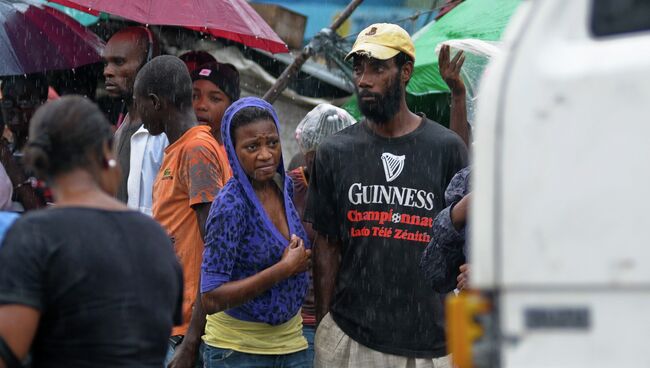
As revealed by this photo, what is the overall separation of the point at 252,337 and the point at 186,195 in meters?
Result: 0.83

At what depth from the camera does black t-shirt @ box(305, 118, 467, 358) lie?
5348 mm

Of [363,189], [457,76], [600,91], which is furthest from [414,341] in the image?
[600,91]

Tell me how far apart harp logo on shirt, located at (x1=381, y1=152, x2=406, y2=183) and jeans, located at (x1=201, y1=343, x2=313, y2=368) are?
0.95 meters

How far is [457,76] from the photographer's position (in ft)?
21.3

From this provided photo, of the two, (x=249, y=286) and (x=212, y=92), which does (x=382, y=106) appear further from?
(x=212, y=92)

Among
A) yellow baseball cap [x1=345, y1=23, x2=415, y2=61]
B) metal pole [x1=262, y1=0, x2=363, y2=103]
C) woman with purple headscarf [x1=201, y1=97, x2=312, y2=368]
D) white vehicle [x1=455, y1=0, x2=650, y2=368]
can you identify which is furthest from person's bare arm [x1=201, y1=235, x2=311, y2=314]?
metal pole [x1=262, y1=0, x2=363, y2=103]

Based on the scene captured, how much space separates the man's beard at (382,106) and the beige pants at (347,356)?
1001mm

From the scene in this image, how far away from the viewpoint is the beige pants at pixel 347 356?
17.5ft

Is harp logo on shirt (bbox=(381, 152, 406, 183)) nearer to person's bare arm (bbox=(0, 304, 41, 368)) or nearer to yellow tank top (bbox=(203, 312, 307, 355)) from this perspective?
yellow tank top (bbox=(203, 312, 307, 355))

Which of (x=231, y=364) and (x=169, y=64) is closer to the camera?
(x=231, y=364)

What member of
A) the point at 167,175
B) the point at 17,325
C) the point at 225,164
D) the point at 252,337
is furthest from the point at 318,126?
the point at 17,325

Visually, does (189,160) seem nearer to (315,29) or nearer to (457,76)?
(457,76)

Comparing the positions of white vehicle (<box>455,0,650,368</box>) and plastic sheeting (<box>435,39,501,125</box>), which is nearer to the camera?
white vehicle (<box>455,0,650,368</box>)

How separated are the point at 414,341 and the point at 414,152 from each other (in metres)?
0.89
